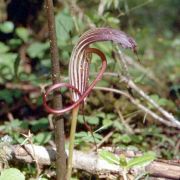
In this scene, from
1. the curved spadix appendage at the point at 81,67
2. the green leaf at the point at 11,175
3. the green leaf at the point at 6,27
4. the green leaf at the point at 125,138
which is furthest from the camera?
the green leaf at the point at 6,27

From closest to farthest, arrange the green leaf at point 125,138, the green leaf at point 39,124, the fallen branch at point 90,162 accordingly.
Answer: the fallen branch at point 90,162 → the green leaf at point 125,138 → the green leaf at point 39,124

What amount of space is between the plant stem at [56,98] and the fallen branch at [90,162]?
0.18 meters

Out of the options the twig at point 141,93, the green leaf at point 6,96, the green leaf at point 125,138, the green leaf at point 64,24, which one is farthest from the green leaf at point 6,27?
the green leaf at point 125,138

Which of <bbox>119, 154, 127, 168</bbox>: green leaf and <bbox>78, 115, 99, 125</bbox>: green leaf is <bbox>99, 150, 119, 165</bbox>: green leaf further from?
<bbox>78, 115, 99, 125</bbox>: green leaf

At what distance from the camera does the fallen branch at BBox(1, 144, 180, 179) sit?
1.74 m

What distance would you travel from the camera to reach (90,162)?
1758 millimetres

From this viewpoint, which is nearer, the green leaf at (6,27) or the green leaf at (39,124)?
the green leaf at (39,124)

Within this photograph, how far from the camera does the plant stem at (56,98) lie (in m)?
1.47

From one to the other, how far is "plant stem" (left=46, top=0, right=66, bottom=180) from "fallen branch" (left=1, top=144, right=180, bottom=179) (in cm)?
18

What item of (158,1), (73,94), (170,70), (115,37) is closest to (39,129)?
(73,94)

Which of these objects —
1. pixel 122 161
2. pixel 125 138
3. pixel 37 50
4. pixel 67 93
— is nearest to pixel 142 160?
pixel 122 161

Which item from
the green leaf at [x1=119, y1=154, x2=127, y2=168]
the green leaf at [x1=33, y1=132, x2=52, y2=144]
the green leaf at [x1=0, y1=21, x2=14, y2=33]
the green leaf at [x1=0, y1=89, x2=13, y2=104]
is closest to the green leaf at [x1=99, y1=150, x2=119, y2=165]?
the green leaf at [x1=119, y1=154, x2=127, y2=168]

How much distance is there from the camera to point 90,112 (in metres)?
2.50

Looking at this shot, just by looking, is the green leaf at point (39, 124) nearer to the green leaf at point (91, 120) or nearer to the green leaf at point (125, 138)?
the green leaf at point (91, 120)
